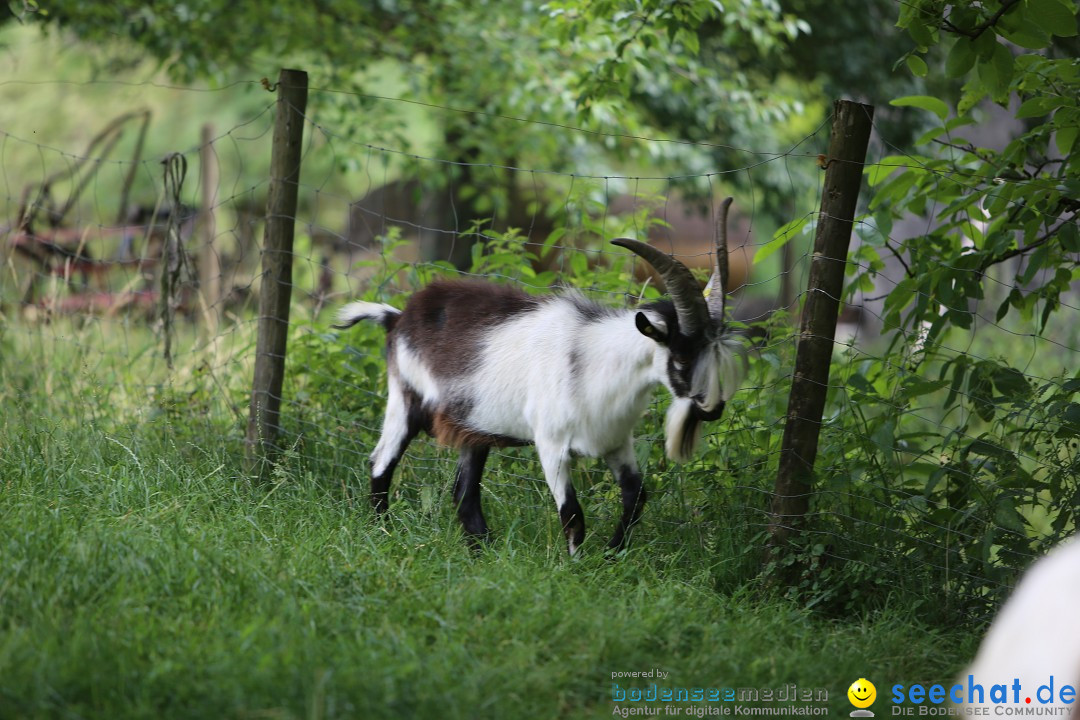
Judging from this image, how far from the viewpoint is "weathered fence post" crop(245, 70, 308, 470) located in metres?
5.08

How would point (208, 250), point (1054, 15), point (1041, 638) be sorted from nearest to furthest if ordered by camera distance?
point (1041, 638), point (1054, 15), point (208, 250)

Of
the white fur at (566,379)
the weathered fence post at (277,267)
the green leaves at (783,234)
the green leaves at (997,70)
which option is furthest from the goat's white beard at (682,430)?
the weathered fence post at (277,267)

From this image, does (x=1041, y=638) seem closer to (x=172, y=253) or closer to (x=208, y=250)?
(x=172, y=253)

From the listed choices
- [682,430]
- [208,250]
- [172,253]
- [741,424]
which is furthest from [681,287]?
[208,250]

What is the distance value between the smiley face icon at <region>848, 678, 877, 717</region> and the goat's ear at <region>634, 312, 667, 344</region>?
1.39m

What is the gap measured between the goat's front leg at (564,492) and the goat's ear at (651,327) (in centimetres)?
61

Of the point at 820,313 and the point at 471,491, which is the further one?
the point at 471,491

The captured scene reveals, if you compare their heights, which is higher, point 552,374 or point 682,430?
point 552,374

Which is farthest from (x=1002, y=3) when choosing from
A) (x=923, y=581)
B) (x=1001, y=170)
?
(x=923, y=581)

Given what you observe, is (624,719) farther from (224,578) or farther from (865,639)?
(224,578)

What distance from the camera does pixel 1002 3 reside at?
395cm

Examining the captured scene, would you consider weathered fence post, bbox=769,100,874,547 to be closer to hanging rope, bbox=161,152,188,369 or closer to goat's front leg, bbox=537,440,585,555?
goat's front leg, bbox=537,440,585,555

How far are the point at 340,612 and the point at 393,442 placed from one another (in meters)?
1.42

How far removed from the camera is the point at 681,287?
151 inches
